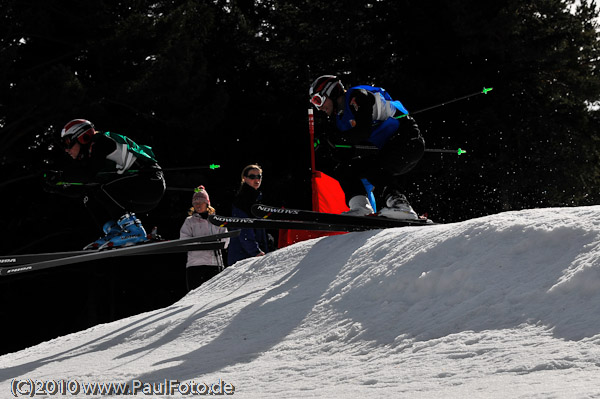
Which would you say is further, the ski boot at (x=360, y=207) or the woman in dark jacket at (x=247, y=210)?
the woman in dark jacket at (x=247, y=210)

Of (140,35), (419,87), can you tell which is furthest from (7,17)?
(419,87)

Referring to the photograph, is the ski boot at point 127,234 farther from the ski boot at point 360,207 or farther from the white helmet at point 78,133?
the ski boot at point 360,207

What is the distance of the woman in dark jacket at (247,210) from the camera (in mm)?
7418

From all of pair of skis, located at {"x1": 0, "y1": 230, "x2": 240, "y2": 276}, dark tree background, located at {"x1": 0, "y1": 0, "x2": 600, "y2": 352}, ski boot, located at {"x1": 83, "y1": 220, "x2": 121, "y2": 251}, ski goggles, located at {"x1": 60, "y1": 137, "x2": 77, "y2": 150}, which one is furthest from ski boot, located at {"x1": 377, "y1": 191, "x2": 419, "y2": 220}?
dark tree background, located at {"x1": 0, "y1": 0, "x2": 600, "y2": 352}

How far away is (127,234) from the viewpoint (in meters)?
7.40

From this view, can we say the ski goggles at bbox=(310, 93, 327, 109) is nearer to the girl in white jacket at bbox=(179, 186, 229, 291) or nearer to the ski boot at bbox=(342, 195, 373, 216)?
the ski boot at bbox=(342, 195, 373, 216)

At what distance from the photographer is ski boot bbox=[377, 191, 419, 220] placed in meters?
6.56

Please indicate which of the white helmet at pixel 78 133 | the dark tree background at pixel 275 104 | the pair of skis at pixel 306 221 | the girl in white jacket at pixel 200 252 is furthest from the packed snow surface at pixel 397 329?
the dark tree background at pixel 275 104

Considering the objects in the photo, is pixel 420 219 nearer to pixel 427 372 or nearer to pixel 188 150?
pixel 427 372

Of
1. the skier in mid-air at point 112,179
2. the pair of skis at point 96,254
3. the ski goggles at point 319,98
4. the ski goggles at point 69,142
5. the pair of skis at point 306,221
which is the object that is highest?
the ski goggles at point 319,98

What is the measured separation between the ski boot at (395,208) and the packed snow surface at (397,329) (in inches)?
38.0

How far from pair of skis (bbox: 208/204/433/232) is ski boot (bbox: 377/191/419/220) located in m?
0.05

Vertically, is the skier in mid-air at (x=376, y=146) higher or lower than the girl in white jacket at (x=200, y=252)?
higher

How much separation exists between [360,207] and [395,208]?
32 cm
